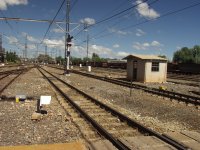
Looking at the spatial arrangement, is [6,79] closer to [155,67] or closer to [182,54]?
[155,67]

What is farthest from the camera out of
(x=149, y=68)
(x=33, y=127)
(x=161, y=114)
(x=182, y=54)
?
(x=182, y=54)

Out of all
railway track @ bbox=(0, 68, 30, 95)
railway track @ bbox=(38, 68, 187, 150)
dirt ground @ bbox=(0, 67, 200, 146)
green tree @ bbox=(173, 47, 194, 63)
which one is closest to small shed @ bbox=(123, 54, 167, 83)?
railway track @ bbox=(0, 68, 30, 95)

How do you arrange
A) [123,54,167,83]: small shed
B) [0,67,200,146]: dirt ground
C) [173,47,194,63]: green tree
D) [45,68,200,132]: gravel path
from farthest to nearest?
[173,47,194,63]: green tree
[123,54,167,83]: small shed
[45,68,200,132]: gravel path
[0,67,200,146]: dirt ground

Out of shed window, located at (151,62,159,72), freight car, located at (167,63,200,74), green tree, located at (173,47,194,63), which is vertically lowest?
freight car, located at (167,63,200,74)

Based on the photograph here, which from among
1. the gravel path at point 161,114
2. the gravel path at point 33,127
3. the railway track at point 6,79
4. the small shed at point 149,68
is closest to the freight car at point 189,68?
the small shed at point 149,68

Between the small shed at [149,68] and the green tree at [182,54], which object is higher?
the green tree at [182,54]

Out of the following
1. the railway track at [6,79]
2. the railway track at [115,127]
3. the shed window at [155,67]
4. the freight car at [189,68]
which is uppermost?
the shed window at [155,67]

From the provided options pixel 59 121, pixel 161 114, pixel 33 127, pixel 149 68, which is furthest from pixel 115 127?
pixel 149 68

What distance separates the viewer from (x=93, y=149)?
7.65 m

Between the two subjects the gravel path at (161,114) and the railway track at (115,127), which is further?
the gravel path at (161,114)

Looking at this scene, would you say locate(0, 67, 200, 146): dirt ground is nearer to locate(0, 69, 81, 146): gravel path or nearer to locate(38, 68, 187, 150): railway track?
locate(0, 69, 81, 146): gravel path

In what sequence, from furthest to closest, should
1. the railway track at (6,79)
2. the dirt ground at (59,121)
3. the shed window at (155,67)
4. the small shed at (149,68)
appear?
the shed window at (155,67)
the small shed at (149,68)
the railway track at (6,79)
the dirt ground at (59,121)

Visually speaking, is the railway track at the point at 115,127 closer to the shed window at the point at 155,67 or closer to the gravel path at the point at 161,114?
the gravel path at the point at 161,114

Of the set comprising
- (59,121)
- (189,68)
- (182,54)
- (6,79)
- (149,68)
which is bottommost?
(6,79)
